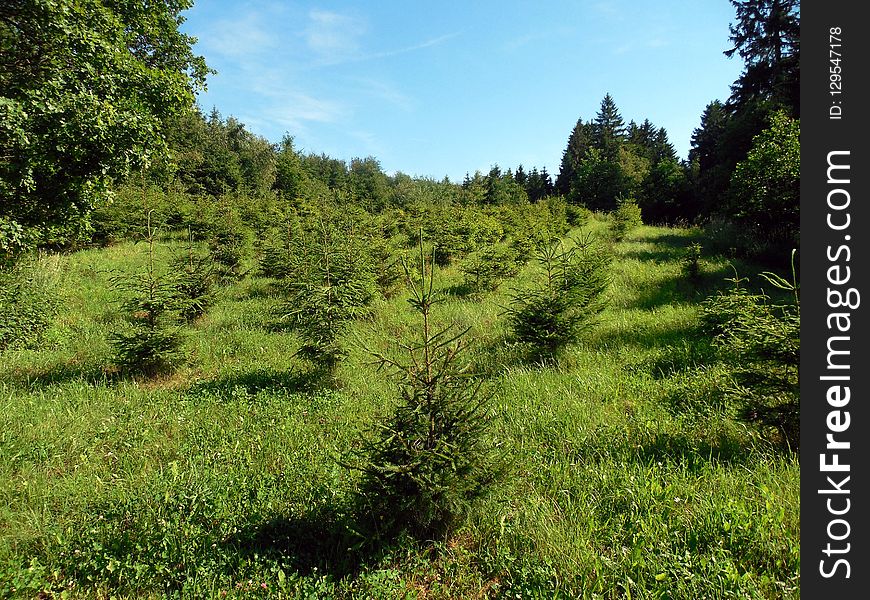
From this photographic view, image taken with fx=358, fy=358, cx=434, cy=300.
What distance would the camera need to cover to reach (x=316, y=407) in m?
5.68

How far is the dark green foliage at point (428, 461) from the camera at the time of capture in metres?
2.80

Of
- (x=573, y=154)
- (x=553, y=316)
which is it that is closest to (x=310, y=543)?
(x=553, y=316)

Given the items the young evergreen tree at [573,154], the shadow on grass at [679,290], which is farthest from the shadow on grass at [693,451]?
the young evergreen tree at [573,154]

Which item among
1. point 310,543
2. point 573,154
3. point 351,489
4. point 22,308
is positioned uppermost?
point 573,154

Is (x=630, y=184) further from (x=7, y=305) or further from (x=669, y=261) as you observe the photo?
(x=7, y=305)

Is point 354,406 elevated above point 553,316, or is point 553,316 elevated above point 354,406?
point 553,316

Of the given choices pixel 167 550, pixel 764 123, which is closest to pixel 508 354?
pixel 167 550

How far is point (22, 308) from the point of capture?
29.0 ft

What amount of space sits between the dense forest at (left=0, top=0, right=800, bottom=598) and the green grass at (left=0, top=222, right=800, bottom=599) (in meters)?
0.03

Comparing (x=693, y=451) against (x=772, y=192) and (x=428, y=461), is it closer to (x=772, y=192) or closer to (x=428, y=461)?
(x=428, y=461)

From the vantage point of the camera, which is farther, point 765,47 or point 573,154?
point 573,154

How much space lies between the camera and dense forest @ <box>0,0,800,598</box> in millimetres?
2809

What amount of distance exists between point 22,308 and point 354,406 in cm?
956

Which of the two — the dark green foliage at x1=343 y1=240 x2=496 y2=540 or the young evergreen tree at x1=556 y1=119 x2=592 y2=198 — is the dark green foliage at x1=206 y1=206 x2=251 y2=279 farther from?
the young evergreen tree at x1=556 y1=119 x2=592 y2=198
